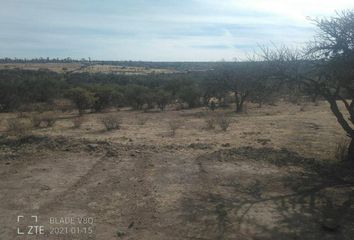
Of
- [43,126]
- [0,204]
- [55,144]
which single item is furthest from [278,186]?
[43,126]

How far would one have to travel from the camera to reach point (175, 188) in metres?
9.73

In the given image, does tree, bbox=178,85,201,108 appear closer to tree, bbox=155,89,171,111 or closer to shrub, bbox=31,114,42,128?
tree, bbox=155,89,171,111

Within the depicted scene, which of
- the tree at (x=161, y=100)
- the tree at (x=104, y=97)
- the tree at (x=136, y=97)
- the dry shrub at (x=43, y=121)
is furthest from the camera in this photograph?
the tree at (x=136, y=97)

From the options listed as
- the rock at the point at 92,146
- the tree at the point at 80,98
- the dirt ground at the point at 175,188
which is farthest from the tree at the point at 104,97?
the rock at the point at 92,146

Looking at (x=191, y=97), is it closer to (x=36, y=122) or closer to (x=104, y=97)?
(x=104, y=97)

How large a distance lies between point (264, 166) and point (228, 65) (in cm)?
2637

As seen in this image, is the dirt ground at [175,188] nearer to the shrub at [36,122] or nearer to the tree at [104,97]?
the shrub at [36,122]

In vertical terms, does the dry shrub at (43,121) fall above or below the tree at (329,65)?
below

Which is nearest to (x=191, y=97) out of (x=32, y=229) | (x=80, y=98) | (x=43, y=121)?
(x=80, y=98)

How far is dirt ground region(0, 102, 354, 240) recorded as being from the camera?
24.5 ft

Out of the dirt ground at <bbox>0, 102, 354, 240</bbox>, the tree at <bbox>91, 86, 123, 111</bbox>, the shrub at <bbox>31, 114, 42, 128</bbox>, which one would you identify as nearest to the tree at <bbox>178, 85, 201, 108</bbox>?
the tree at <bbox>91, 86, 123, 111</bbox>

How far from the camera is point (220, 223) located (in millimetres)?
7676

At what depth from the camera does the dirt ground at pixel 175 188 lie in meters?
7.48

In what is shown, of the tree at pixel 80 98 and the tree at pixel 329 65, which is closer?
the tree at pixel 329 65
